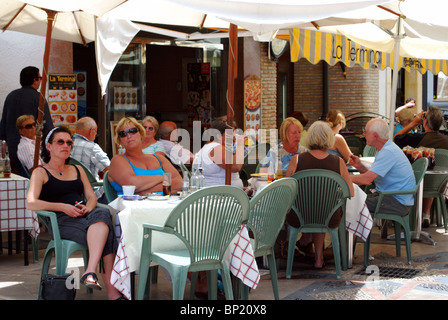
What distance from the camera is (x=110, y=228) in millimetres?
5043

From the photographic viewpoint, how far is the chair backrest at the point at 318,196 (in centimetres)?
593

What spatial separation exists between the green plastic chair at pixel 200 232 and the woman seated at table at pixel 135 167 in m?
1.00

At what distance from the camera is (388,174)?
680 cm

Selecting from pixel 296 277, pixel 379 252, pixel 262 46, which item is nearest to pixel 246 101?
pixel 262 46

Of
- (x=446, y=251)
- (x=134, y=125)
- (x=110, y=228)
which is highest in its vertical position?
(x=134, y=125)

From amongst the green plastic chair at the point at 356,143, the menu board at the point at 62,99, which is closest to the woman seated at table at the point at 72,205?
the menu board at the point at 62,99

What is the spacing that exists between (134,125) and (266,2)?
5.46 feet

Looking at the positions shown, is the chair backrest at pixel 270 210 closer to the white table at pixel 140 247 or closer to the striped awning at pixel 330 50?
the white table at pixel 140 247

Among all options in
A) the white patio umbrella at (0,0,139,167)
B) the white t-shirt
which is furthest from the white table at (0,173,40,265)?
the white t-shirt

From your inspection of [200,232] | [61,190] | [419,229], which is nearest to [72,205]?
[61,190]

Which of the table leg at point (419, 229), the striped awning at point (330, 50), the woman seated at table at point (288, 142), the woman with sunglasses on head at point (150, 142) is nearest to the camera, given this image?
the woman seated at table at point (288, 142)

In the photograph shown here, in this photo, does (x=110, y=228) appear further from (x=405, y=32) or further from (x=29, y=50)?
(x=29, y=50)

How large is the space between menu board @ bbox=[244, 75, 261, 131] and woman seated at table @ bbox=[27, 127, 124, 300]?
7931 mm
